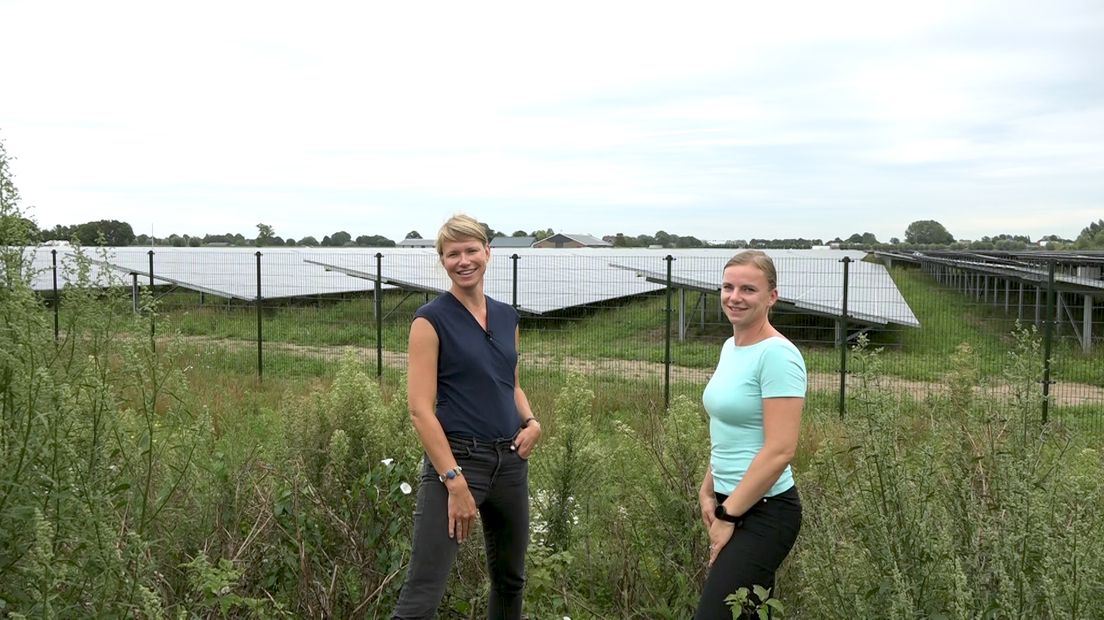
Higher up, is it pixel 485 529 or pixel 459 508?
pixel 459 508

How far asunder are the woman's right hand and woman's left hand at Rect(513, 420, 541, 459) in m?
0.29

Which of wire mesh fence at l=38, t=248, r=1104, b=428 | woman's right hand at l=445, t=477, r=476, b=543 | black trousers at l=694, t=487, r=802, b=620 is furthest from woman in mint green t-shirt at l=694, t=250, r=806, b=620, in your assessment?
wire mesh fence at l=38, t=248, r=1104, b=428

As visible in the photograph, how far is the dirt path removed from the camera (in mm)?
12297

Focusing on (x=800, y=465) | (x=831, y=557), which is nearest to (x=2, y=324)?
(x=831, y=557)

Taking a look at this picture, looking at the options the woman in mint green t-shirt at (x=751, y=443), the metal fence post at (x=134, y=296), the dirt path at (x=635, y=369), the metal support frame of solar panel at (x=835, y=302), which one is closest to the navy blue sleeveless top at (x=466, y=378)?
the woman in mint green t-shirt at (x=751, y=443)

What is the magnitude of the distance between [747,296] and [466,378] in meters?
1.03

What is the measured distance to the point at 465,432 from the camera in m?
3.36

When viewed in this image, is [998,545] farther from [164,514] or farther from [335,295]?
[335,295]

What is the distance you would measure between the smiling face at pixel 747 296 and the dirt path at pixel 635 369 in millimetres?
8119

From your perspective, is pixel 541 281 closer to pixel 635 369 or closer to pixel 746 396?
pixel 635 369

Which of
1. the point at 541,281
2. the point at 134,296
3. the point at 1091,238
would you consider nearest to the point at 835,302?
the point at 541,281

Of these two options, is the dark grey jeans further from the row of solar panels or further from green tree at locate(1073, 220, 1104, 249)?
green tree at locate(1073, 220, 1104, 249)

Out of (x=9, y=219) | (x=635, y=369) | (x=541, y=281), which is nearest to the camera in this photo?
(x=9, y=219)

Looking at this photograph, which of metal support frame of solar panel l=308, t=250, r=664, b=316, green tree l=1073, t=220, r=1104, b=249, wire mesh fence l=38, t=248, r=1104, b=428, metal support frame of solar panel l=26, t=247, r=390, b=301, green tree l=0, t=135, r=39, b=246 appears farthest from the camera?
green tree l=1073, t=220, r=1104, b=249
